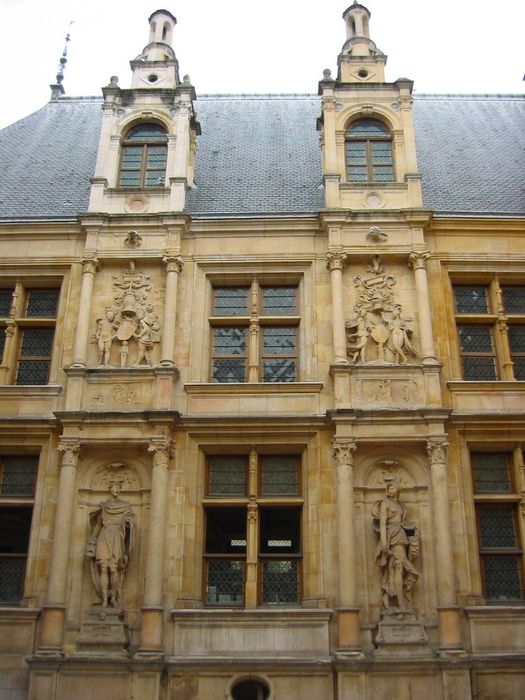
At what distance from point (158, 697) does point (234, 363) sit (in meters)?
5.73

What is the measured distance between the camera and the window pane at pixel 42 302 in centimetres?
1492

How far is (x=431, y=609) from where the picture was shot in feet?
38.9

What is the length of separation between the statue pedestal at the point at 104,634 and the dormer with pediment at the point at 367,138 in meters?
8.34

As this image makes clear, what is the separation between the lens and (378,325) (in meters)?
13.9

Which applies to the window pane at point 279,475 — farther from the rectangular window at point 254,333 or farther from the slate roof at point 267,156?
the slate roof at point 267,156

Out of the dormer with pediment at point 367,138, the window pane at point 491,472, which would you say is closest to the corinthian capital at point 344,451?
the window pane at point 491,472

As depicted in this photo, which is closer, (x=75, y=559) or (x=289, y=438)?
(x=75, y=559)

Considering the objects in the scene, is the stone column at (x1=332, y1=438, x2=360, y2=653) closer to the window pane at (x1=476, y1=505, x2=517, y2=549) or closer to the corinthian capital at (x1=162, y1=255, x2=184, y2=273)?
the window pane at (x1=476, y1=505, x2=517, y2=549)

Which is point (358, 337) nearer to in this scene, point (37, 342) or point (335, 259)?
point (335, 259)

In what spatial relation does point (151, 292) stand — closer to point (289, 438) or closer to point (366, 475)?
point (289, 438)

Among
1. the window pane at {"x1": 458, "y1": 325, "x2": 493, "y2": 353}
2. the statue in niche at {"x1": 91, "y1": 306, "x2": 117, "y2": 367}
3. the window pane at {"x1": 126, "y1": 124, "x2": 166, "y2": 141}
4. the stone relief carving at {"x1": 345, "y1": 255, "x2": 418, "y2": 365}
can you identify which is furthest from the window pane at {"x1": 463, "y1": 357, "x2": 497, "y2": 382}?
the window pane at {"x1": 126, "y1": 124, "x2": 166, "y2": 141}

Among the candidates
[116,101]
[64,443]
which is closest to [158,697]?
[64,443]

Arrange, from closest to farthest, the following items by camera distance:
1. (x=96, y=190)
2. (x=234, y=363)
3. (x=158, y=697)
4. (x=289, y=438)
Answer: (x=158, y=697) < (x=289, y=438) < (x=234, y=363) < (x=96, y=190)

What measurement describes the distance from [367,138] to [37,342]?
7.84 m
